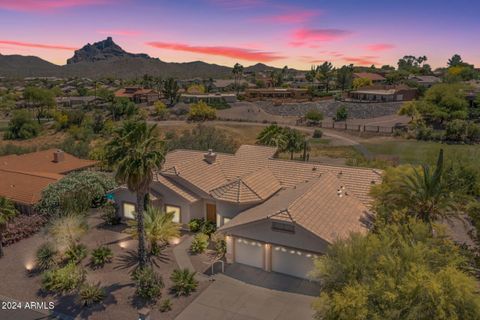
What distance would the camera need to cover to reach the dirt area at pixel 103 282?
21.8 m

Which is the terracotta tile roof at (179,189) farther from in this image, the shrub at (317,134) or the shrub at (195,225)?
the shrub at (317,134)

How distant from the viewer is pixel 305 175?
112 feet

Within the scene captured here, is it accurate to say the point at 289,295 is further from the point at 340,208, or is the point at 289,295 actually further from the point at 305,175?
the point at 305,175

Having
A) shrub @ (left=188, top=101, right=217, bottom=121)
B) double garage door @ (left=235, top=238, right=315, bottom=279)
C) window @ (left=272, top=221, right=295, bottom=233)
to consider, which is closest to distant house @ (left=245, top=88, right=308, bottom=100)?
shrub @ (left=188, top=101, right=217, bottom=121)

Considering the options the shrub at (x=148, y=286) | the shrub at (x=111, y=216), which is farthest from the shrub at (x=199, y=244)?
the shrub at (x=111, y=216)

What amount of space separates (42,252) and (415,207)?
81.9 feet

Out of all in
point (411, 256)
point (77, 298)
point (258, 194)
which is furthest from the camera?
point (258, 194)

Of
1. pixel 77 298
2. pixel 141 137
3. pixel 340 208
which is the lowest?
pixel 77 298

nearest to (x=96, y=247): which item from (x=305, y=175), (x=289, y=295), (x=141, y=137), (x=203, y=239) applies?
(x=203, y=239)

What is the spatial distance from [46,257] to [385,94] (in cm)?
10362

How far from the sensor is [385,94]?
111000 mm

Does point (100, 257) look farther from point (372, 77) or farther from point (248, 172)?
point (372, 77)

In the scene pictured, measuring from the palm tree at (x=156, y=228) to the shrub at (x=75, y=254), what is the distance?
352 centimetres

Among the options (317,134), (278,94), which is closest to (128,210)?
(317,134)
